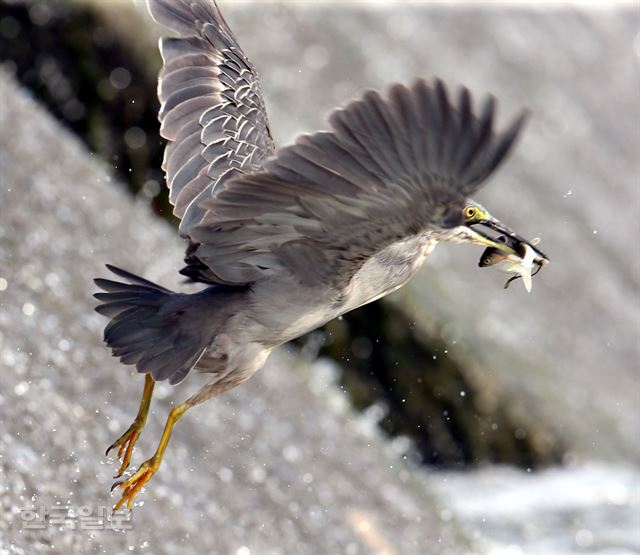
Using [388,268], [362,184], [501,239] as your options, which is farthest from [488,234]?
[362,184]

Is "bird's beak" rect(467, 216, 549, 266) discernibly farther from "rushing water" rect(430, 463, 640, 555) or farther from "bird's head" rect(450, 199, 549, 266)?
"rushing water" rect(430, 463, 640, 555)

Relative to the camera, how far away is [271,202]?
179 inches

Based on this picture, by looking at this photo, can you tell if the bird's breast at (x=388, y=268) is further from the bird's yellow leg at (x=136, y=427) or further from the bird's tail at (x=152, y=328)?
the bird's yellow leg at (x=136, y=427)

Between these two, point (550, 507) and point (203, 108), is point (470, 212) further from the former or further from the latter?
point (550, 507)

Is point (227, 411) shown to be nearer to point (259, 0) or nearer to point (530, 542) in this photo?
point (530, 542)

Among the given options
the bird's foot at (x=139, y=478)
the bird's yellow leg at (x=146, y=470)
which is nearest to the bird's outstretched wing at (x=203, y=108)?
the bird's yellow leg at (x=146, y=470)

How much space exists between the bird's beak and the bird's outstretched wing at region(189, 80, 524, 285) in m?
0.41

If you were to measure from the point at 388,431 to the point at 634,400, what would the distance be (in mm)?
3698

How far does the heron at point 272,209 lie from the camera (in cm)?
412

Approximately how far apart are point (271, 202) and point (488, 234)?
37.4 inches

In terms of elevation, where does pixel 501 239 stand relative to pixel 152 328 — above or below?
above

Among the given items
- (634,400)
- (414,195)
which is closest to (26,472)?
(414,195)

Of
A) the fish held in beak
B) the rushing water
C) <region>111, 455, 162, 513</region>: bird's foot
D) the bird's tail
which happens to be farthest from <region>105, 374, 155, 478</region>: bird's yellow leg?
the rushing water

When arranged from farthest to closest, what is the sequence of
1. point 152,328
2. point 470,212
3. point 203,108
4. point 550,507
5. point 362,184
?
1. point 550,507
2. point 203,108
3. point 152,328
4. point 470,212
5. point 362,184
